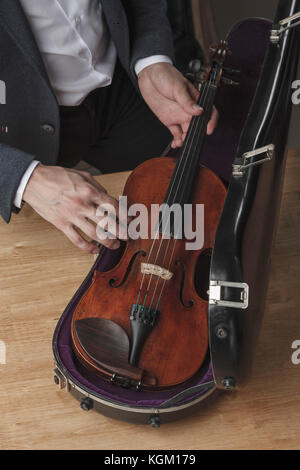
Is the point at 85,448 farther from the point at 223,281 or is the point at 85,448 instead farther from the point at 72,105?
the point at 72,105

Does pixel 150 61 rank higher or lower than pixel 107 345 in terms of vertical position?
higher

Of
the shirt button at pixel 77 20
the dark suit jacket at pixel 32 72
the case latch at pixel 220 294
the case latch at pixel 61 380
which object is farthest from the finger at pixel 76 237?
the shirt button at pixel 77 20

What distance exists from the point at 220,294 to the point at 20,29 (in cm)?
64

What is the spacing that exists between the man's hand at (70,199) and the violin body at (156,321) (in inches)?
2.8

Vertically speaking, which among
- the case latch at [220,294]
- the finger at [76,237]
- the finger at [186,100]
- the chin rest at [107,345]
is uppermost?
the finger at [186,100]

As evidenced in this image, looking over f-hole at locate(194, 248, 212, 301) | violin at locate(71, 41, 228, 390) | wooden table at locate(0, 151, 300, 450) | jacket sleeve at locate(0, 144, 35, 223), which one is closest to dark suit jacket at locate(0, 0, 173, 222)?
jacket sleeve at locate(0, 144, 35, 223)

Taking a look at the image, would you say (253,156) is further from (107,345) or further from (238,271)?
(107,345)

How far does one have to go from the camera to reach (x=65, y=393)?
87 cm

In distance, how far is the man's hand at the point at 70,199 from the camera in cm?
91

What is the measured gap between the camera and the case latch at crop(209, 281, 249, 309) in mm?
678

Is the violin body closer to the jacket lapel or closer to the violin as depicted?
the violin

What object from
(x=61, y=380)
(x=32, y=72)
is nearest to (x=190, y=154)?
(x=32, y=72)

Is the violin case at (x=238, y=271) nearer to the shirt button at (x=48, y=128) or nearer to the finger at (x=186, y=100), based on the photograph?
the finger at (x=186, y=100)
